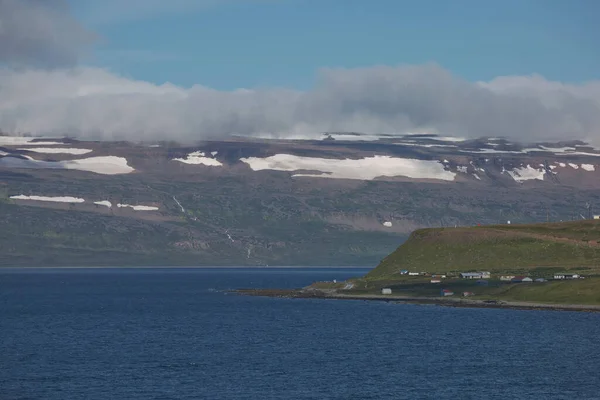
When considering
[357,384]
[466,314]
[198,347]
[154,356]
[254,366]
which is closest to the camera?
[357,384]

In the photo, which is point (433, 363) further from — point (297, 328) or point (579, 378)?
point (297, 328)

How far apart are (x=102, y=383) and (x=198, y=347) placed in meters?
34.7

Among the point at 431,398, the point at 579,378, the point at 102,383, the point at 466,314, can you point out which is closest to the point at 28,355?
the point at 102,383

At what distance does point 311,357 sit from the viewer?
138 m

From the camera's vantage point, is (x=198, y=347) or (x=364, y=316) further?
(x=364, y=316)

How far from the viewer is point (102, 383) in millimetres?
115750

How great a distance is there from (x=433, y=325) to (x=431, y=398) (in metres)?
69.7

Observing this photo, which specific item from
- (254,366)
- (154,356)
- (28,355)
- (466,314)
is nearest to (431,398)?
(254,366)

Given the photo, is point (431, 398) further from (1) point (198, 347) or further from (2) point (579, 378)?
(1) point (198, 347)

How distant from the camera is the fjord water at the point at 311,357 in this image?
111375mm

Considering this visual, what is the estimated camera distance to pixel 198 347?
149750mm

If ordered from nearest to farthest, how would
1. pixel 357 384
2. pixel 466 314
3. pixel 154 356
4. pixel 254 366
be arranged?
pixel 357 384
pixel 254 366
pixel 154 356
pixel 466 314

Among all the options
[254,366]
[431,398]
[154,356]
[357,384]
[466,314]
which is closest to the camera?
[431,398]

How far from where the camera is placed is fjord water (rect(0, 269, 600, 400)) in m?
111
